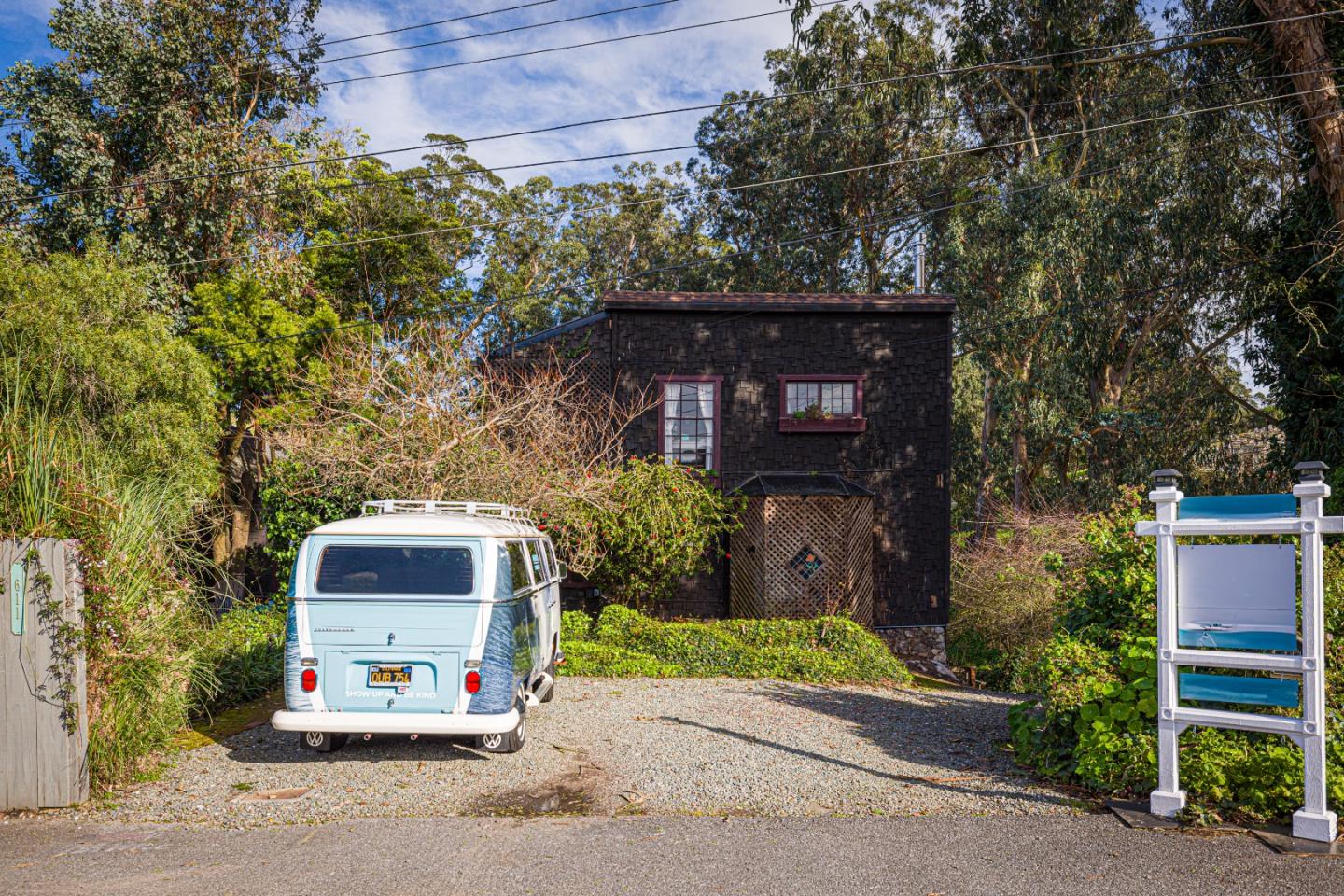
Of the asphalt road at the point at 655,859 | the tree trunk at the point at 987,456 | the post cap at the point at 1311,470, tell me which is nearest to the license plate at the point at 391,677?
the asphalt road at the point at 655,859

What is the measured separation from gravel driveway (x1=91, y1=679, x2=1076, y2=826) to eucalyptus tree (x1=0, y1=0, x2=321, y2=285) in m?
15.8

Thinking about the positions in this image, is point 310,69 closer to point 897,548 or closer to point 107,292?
point 107,292

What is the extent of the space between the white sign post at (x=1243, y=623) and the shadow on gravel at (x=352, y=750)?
5.19m

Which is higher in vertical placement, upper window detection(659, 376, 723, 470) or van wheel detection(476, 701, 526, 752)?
upper window detection(659, 376, 723, 470)

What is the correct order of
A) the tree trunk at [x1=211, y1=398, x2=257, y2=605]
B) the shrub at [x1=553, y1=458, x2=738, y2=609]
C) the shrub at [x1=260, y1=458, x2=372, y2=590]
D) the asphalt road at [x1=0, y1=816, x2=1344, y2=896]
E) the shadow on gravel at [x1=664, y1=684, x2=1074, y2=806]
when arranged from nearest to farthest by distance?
the asphalt road at [x1=0, y1=816, x2=1344, y2=896] < the shadow on gravel at [x1=664, y1=684, x2=1074, y2=806] < the shrub at [x1=260, y1=458, x2=372, y2=590] < the shrub at [x1=553, y1=458, x2=738, y2=609] < the tree trunk at [x1=211, y1=398, x2=257, y2=605]

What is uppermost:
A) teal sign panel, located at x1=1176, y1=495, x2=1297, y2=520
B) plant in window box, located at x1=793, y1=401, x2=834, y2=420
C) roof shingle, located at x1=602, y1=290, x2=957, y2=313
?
roof shingle, located at x1=602, y1=290, x2=957, y2=313

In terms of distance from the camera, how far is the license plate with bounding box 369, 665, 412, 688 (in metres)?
6.93

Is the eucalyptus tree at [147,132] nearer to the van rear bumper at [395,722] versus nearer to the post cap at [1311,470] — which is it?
the van rear bumper at [395,722]

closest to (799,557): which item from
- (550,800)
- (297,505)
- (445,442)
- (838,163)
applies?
(445,442)

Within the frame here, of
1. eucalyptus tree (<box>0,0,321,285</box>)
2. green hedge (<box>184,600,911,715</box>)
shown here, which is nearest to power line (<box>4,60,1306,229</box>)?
eucalyptus tree (<box>0,0,321,285</box>)

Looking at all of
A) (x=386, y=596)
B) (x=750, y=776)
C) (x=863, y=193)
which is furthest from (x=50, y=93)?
(x=863, y=193)

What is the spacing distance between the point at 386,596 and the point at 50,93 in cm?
1913

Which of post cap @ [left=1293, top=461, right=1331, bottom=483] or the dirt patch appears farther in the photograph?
the dirt patch

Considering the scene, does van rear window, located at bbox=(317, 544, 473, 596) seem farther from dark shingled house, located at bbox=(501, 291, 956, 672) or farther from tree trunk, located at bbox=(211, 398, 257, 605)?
tree trunk, located at bbox=(211, 398, 257, 605)
